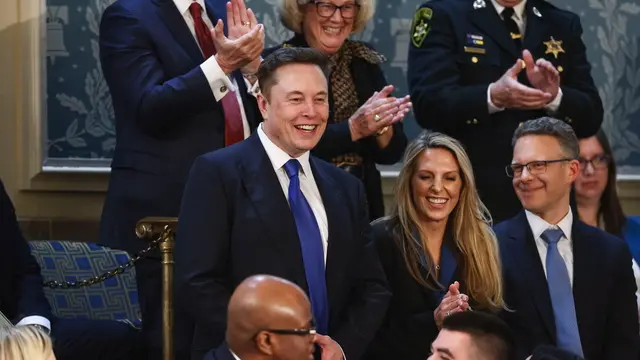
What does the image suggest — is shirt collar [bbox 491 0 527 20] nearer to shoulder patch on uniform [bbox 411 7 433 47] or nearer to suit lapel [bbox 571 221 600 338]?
shoulder patch on uniform [bbox 411 7 433 47]

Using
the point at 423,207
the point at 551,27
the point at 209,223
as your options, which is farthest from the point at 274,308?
the point at 551,27

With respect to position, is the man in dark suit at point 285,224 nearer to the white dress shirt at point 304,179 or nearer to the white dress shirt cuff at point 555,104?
the white dress shirt at point 304,179

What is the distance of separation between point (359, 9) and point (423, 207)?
33.8 inches

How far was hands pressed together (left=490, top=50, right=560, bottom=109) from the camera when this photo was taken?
496cm

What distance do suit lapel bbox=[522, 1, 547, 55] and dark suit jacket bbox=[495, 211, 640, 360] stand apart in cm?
80

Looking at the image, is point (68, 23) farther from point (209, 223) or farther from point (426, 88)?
point (209, 223)

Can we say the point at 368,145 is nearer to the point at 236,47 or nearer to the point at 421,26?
the point at 421,26

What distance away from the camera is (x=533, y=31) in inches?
207

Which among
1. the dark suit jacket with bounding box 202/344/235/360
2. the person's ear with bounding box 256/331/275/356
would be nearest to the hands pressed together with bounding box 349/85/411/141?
the dark suit jacket with bounding box 202/344/235/360

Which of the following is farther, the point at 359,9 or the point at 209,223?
the point at 359,9

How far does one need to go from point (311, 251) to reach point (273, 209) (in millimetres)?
177

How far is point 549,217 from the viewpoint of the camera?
4.81 m

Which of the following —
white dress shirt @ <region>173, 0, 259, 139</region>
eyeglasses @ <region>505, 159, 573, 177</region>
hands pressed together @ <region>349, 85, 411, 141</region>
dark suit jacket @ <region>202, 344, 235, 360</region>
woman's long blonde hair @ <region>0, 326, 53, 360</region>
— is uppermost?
white dress shirt @ <region>173, 0, 259, 139</region>

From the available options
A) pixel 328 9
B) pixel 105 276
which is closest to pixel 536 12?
pixel 328 9
